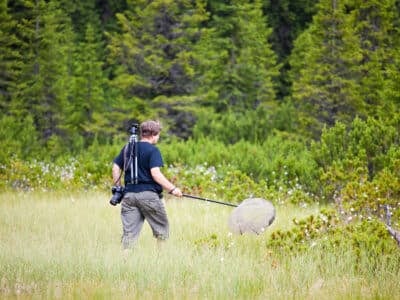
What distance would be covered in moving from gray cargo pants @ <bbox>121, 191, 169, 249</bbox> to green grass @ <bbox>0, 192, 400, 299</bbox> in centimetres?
19

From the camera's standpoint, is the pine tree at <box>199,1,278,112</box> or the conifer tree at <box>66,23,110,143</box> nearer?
the conifer tree at <box>66,23,110,143</box>

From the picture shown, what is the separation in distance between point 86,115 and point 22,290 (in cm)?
2892

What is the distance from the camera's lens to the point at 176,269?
6992mm

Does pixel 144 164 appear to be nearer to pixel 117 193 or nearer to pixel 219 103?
pixel 117 193

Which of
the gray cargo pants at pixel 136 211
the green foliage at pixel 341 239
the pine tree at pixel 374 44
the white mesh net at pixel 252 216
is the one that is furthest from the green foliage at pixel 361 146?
the pine tree at pixel 374 44

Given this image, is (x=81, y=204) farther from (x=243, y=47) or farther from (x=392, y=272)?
(x=243, y=47)

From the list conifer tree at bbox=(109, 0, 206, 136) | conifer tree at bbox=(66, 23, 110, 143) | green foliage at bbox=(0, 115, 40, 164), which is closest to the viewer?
green foliage at bbox=(0, 115, 40, 164)

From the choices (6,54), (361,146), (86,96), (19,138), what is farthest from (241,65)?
(361,146)

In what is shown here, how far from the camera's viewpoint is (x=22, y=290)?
6184 mm

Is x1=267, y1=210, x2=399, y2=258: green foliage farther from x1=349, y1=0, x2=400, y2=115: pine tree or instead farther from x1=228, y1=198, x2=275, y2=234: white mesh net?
x1=349, y1=0, x2=400, y2=115: pine tree

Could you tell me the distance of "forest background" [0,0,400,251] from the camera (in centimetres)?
1459

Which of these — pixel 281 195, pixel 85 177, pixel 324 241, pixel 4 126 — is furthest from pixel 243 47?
pixel 324 241

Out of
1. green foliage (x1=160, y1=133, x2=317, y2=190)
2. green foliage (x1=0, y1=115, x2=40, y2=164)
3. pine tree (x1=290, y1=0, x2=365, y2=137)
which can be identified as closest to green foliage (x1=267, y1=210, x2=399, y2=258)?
green foliage (x1=160, y1=133, x2=317, y2=190)

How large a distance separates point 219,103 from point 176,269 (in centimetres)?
2740
